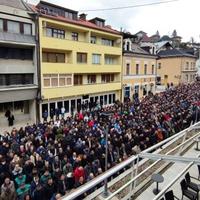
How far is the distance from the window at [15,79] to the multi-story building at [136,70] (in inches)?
619

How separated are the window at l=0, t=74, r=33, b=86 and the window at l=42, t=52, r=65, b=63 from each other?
94.3 inches

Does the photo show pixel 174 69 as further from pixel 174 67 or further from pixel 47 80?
pixel 47 80

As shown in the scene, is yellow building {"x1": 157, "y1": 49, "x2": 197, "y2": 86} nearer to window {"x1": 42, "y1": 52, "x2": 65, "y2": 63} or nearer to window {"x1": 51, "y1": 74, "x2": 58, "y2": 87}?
window {"x1": 42, "y1": 52, "x2": 65, "y2": 63}

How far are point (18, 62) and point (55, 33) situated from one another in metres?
5.39

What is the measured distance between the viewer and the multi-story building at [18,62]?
22.0 meters

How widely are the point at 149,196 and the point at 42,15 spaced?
21.0m

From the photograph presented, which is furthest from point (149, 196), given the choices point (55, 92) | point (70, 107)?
point (70, 107)

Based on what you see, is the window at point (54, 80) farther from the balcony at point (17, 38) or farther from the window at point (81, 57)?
the window at point (81, 57)

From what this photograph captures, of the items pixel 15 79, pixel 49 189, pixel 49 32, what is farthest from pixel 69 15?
pixel 49 189

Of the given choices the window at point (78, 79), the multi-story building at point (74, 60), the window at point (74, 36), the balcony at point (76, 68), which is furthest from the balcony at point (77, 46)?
the window at point (78, 79)

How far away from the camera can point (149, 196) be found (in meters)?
6.67

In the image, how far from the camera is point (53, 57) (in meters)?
26.8

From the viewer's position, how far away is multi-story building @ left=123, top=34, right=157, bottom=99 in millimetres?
37094

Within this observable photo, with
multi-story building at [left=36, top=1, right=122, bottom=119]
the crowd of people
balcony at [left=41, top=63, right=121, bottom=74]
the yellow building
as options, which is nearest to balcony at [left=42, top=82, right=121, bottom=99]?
multi-story building at [left=36, top=1, right=122, bottom=119]
